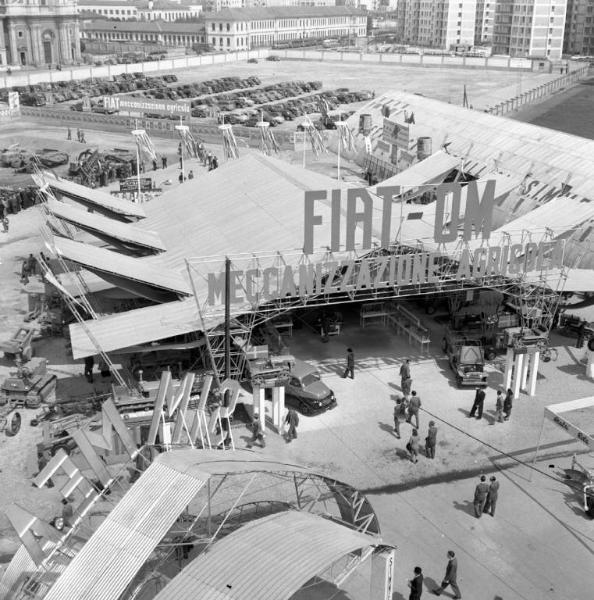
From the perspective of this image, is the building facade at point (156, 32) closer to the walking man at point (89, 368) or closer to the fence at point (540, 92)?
the fence at point (540, 92)

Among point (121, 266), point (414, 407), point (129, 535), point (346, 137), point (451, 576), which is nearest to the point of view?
point (129, 535)

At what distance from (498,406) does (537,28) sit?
583ft

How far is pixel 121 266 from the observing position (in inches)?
1130

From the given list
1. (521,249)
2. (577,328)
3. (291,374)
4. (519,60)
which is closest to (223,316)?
(291,374)

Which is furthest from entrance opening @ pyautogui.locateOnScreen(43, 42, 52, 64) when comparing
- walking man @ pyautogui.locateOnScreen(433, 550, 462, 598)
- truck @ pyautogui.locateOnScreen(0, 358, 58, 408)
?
walking man @ pyautogui.locateOnScreen(433, 550, 462, 598)

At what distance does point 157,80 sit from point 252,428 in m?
103

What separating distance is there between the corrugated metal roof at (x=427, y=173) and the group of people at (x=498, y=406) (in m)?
20.8

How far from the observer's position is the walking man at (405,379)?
2742 cm

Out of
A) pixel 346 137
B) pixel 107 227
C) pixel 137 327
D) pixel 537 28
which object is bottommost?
pixel 137 327

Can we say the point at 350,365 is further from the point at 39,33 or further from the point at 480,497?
the point at 39,33

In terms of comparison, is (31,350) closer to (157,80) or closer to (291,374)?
(291,374)

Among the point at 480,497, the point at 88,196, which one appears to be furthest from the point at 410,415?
the point at 88,196

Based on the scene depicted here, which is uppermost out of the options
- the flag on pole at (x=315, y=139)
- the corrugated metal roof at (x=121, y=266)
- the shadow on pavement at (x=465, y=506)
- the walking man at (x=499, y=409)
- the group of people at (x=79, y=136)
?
the corrugated metal roof at (x=121, y=266)

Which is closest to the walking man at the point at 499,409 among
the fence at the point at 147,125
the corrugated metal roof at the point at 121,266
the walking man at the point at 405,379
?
the walking man at the point at 405,379
